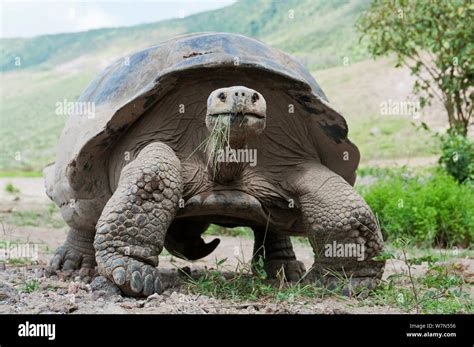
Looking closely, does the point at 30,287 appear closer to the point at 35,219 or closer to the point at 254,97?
the point at 254,97

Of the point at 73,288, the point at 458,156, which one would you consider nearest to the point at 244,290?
the point at 73,288

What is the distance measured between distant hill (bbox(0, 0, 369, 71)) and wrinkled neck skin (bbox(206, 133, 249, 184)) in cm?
2816

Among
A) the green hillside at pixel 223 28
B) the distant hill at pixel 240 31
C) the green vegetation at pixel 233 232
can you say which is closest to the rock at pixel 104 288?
the green vegetation at pixel 233 232

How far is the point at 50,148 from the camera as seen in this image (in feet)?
80.0

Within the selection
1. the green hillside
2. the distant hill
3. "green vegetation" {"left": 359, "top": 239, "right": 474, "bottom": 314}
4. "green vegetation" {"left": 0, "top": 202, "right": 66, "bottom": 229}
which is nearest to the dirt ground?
"green vegetation" {"left": 359, "top": 239, "right": 474, "bottom": 314}

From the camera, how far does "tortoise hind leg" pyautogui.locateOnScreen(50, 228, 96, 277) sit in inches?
192

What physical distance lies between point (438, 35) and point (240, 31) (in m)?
35.1

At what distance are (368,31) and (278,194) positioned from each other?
7.14 metres

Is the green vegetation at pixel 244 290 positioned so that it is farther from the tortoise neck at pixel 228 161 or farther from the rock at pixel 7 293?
the rock at pixel 7 293

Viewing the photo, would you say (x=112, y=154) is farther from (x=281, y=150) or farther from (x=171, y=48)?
(x=281, y=150)

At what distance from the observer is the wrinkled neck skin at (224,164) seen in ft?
12.8

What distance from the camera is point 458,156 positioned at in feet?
29.1

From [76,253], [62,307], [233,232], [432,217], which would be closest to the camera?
[62,307]

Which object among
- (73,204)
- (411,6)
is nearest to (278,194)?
(73,204)
